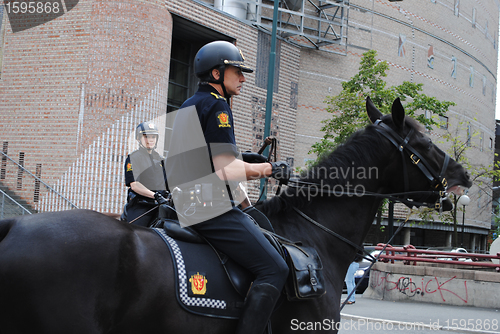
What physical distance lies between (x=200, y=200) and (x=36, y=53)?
1612 cm

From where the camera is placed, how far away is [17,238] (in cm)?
246

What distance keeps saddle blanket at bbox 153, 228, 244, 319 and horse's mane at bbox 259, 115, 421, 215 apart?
0.77 meters

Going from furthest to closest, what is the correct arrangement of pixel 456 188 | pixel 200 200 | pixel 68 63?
pixel 68 63 < pixel 456 188 < pixel 200 200

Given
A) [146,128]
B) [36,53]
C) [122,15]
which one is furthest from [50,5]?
[146,128]

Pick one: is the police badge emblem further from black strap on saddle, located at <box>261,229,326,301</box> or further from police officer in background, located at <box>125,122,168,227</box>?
police officer in background, located at <box>125,122,168,227</box>

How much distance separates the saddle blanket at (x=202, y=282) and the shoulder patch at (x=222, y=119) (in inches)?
32.6

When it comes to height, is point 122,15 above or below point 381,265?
above

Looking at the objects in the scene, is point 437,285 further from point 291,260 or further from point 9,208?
point 9,208

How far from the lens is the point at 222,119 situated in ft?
10.2

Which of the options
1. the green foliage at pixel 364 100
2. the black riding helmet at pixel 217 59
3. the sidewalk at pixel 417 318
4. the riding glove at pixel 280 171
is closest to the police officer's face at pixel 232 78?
the black riding helmet at pixel 217 59

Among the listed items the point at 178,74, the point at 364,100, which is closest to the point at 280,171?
the point at 178,74

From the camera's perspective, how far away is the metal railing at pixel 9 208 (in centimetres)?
1370

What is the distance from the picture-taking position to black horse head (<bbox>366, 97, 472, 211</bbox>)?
393 centimetres

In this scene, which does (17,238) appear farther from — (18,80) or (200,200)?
(18,80)
